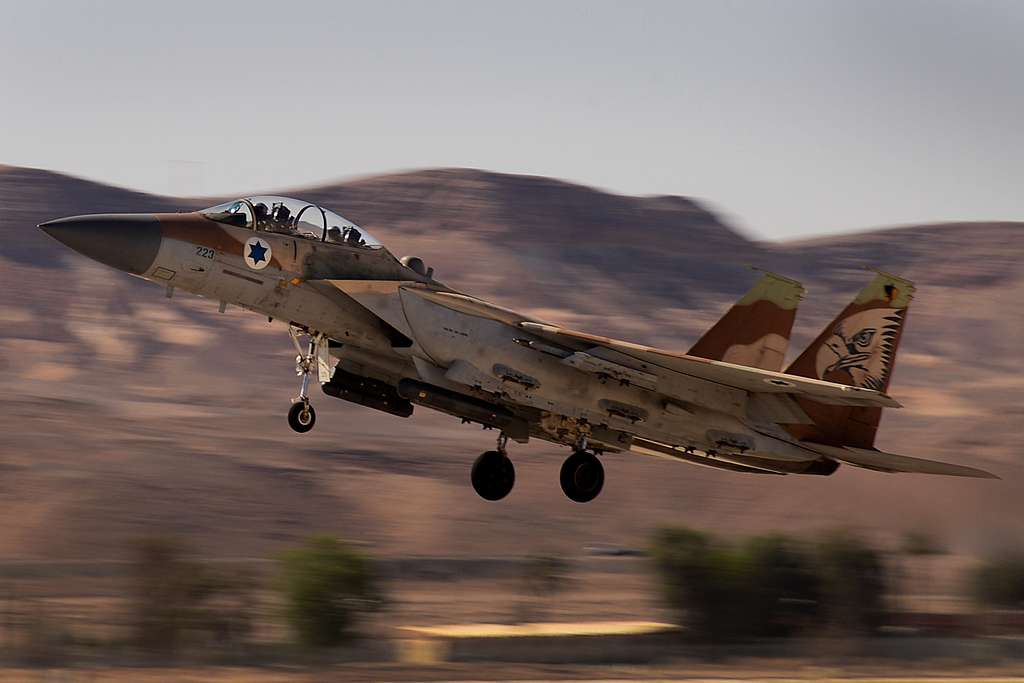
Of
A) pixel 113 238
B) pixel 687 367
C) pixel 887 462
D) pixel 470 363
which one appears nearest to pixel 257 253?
pixel 113 238

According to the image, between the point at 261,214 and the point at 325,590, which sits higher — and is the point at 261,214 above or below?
above

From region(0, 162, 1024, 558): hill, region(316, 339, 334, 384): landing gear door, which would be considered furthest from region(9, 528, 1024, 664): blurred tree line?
region(316, 339, 334, 384): landing gear door

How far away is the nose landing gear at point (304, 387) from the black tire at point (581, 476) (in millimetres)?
3926

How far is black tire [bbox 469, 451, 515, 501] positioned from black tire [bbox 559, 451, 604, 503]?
2.76 ft

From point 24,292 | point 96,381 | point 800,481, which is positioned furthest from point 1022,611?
point 24,292

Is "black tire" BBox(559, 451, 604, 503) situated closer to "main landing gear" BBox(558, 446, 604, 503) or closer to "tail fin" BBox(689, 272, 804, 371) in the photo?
"main landing gear" BBox(558, 446, 604, 503)

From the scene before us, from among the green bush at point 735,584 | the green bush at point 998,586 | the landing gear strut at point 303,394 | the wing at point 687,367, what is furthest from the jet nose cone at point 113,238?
Answer: the green bush at point 735,584

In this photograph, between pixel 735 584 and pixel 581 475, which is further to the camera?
pixel 735 584

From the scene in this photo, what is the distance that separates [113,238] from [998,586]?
121ft

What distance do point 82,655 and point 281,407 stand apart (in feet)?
131

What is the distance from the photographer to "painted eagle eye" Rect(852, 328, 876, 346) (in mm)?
20234

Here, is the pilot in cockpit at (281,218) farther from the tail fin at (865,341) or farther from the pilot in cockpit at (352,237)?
the tail fin at (865,341)

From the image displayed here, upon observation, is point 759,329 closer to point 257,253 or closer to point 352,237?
point 352,237

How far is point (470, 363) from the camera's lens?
17.2 meters
